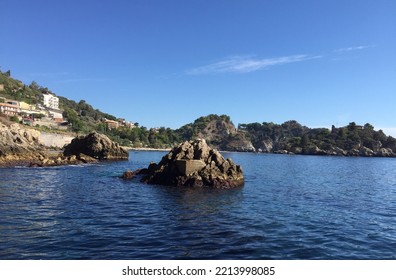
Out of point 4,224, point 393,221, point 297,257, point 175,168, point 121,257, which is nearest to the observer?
point 121,257

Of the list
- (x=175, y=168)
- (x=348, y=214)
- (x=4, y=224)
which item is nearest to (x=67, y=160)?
(x=175, y=168)

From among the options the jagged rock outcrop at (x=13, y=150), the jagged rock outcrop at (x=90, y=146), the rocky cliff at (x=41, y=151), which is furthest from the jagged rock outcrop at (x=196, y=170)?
the jagged rock outcrop at (x=90, y=146)

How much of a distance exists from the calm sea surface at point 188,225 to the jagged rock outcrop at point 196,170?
425 centimetres

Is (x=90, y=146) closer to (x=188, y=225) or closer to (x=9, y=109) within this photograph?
(x=188, y=225)

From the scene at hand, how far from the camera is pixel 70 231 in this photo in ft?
65.4

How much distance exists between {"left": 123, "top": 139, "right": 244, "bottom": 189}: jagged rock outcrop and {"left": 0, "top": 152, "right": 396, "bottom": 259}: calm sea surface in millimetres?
4249

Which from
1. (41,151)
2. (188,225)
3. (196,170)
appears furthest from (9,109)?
(188,225)

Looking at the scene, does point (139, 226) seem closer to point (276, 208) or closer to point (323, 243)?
point (323, 243)

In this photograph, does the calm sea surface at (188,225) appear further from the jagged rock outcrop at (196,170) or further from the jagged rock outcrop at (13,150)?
the jagged rock outcrop at (13,150)

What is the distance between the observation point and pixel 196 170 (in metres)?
44.0

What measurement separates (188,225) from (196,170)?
21.4m

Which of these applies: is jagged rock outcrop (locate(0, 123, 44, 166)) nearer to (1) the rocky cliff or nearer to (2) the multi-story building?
(1) the rocky cliff

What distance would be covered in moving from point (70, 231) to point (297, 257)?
43.4 ft

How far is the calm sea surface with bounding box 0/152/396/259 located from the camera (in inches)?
669
